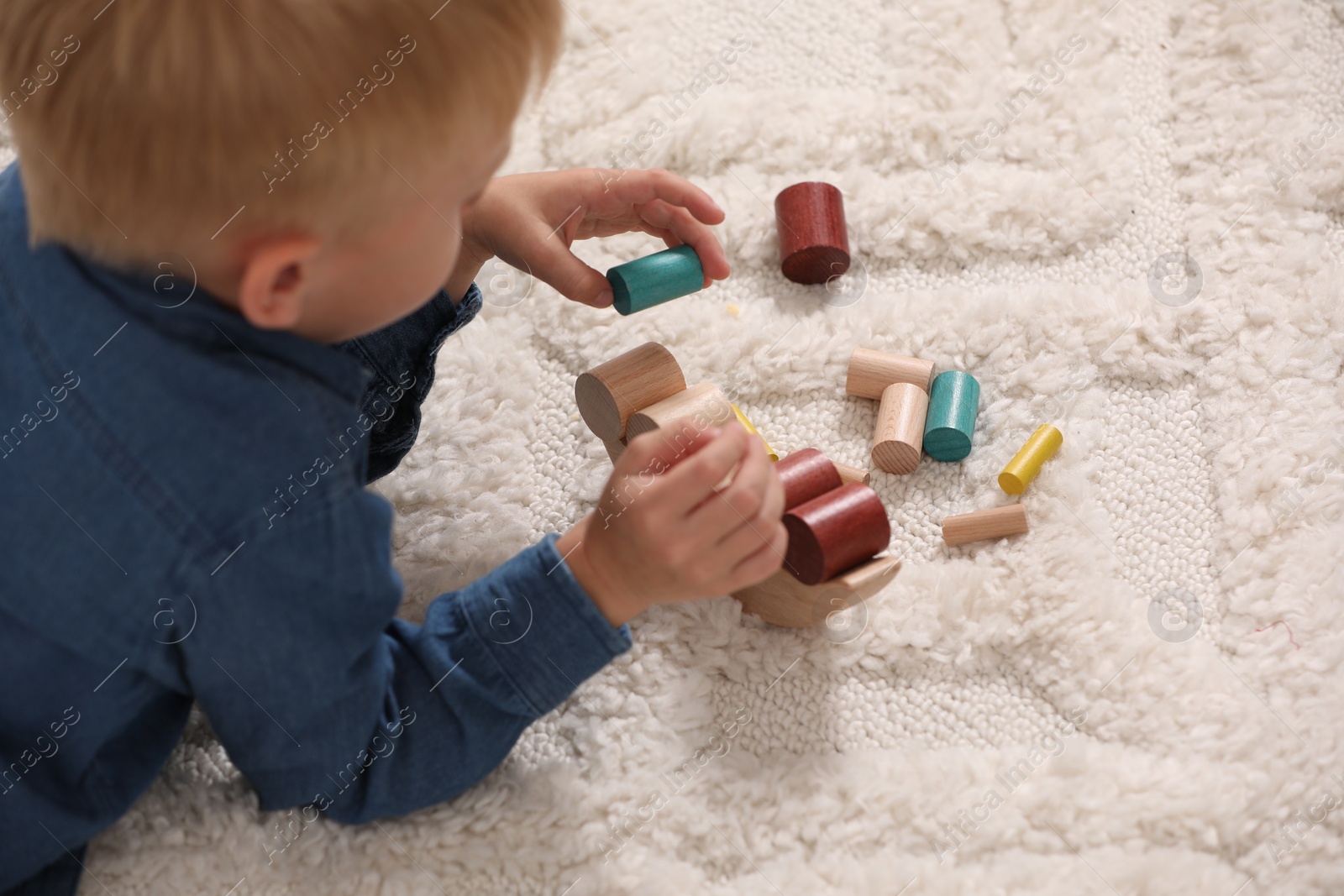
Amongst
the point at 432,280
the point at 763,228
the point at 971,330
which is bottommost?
the point at 971,330

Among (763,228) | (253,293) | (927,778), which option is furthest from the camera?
(763,228)

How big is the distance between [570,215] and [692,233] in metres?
0.12

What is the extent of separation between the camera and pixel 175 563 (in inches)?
27.0

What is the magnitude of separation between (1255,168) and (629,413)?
0.76m

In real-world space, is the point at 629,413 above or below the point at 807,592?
above

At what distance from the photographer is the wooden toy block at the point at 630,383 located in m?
0.97

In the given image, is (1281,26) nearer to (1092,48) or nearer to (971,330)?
(1092,48)

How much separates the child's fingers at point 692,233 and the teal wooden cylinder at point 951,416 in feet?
0.77

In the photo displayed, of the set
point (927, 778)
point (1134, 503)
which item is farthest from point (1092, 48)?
point (927, 778)

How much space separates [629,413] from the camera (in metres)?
0.98

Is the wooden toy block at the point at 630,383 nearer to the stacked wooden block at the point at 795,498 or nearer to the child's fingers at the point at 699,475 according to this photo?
the stacked wooden block at the point at 795,498

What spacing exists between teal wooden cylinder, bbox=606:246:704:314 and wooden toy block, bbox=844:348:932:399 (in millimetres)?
183
